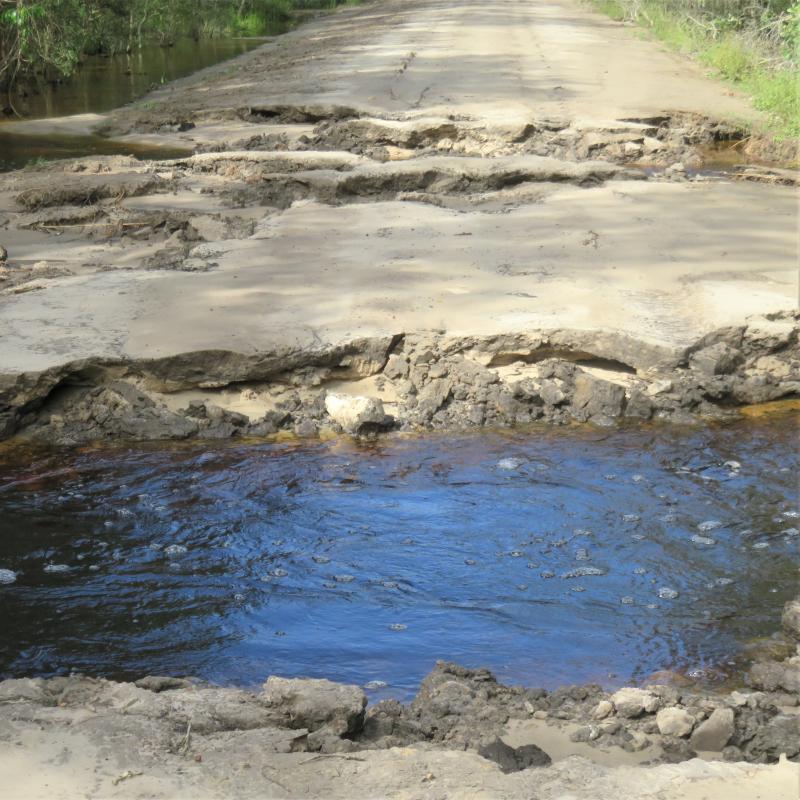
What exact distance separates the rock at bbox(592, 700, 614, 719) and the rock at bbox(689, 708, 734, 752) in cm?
32

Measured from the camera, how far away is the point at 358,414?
24.5 ft

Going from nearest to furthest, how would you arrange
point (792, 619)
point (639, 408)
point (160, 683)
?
1. point (160, 683)
2. point (792, 619)
3. point (639, 408)

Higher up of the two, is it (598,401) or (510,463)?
(598,401)

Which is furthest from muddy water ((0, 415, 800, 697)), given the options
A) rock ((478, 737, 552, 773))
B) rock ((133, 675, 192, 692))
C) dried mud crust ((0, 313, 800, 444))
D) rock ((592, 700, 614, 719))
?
rock ((478, 737, 552, 773))

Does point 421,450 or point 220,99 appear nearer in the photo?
point 421,450

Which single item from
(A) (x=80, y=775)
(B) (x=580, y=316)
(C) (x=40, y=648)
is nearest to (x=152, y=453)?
(C) (x=40, y=648)

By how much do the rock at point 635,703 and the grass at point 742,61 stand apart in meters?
11.5

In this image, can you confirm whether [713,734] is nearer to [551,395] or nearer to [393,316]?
[551,395]

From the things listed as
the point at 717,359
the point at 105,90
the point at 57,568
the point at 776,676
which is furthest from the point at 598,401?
the point at 105,90

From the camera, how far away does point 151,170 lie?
13.8 metres

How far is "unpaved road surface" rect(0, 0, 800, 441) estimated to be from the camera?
7871mm

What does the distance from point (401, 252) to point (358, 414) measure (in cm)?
275

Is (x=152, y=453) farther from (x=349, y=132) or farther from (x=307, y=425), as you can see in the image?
(x=349, y=132)

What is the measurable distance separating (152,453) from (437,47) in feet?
60.2
